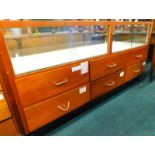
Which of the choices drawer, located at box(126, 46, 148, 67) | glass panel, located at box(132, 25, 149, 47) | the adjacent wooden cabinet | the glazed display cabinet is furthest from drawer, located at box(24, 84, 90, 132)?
glass panel, located at box(132, 25, 149, 47)

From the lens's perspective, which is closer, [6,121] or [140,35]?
[6,121]

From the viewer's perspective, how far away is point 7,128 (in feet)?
3.05

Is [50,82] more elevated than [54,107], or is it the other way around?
[50,82]

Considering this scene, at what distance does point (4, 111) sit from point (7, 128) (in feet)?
0.45

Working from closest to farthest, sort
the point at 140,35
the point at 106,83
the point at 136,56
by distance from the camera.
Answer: the point at 106,83 < the point at 136,56 < the point at 140,35

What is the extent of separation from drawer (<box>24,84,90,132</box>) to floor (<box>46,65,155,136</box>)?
17cm

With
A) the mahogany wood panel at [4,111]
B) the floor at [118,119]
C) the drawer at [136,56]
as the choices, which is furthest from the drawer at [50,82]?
the drawer at [136,56]

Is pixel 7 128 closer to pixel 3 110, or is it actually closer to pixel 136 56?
pixel 3 110

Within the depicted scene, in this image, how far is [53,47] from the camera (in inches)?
48.3

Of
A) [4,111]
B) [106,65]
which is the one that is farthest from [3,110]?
[106,65]

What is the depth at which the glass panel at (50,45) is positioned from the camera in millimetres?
914

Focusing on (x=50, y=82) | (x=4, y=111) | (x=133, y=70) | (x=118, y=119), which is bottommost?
(x=118, y=119)

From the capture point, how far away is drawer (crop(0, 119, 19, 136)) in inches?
35.6
